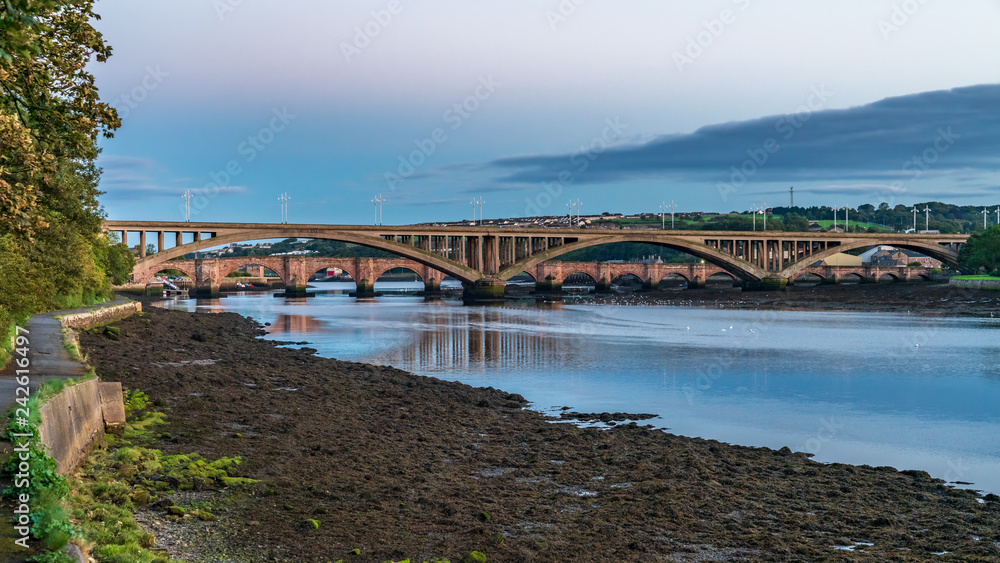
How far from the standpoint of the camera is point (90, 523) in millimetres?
8305

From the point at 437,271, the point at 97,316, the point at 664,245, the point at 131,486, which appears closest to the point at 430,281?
the point at 437,271

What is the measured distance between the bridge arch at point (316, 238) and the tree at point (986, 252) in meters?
61.9

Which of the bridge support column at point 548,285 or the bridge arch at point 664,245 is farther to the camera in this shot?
the bridge support column at point 548,285

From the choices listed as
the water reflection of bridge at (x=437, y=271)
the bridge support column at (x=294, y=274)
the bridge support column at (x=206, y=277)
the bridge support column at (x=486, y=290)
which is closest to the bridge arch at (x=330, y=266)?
the water reflection of bridge at (x=437, y=271)

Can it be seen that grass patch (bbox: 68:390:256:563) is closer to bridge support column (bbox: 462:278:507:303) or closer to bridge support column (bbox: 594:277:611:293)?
bridge support column (bbox: 462:278:507:303)

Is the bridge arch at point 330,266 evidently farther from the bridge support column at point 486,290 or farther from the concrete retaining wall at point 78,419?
the concrete retaining wall at point 78,419

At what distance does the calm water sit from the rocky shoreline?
8.03 feet

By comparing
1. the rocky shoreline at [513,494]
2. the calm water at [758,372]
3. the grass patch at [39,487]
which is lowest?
the calm water at [758,372]

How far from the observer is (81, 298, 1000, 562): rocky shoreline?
957 centimetres

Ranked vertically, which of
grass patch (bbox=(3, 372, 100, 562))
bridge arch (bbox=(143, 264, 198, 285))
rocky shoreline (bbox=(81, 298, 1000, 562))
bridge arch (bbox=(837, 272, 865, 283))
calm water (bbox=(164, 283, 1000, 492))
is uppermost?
bridge arch (bbox=(143, 264, 198, 285))

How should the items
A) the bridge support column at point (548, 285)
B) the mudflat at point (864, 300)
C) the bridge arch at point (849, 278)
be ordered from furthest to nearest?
1. the bridge arch at point (849, 278)
2. the bridge support column at point (548, 285)
3. the mudflat at point (864, 300)

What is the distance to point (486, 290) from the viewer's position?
103m

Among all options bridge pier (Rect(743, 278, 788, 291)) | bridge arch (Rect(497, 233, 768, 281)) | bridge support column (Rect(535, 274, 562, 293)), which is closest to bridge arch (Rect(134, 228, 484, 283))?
bridge arch (Rect(497, 233, 768, 281))

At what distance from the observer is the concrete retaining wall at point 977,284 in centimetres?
8500
